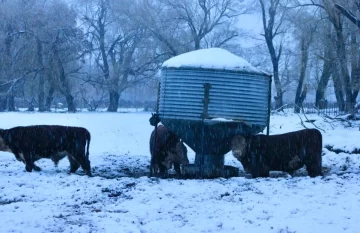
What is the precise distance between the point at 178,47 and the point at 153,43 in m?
3.76

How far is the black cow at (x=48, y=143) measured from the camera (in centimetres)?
1104

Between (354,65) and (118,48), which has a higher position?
(118,48)

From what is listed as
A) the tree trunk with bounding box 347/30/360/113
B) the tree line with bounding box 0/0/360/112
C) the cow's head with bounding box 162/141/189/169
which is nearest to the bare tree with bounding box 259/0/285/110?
the tree line with bounding box 0/0/360/112

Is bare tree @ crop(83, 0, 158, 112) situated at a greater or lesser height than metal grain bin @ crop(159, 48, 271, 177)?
greater

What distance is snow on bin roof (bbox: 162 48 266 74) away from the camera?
427 inches

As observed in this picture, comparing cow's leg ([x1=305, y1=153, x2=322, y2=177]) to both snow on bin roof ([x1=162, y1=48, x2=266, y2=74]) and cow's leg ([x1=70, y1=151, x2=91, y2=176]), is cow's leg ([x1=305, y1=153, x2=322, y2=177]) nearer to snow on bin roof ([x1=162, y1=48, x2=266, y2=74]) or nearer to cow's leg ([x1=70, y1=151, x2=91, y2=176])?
snow on bin roof ([x1=162, y1=48, x2=266, y2=74])

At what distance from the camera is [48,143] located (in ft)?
36.3

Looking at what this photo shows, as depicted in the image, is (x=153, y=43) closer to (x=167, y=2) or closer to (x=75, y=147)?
(x=167, y=2)

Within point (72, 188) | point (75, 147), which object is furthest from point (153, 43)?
point (72, 188)

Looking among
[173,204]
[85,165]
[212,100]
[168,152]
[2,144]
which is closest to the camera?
[173,204]

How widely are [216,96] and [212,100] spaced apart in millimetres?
124

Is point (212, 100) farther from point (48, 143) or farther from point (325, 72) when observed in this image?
point (325, 72)

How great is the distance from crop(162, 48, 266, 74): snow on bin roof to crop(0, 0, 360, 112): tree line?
1646 cm

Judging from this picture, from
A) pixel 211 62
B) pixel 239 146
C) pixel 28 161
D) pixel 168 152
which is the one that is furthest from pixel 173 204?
pixel 28 161
